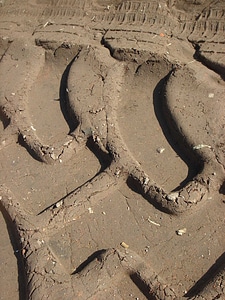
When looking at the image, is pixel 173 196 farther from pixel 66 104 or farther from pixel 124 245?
pixel 66 104

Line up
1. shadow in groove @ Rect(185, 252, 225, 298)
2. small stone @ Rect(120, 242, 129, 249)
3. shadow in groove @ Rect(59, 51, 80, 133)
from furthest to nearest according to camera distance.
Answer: shadow in groove @ Rect(59, 51, 80, 133)
small stone @ Rect(120, 242, 129, 249)
shadow in groove @ Rect(185, 252, 225, 298)

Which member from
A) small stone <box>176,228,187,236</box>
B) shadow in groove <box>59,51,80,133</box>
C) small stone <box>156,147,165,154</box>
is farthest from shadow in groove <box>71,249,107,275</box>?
shadow in groove <box>59,51,80,133</box>

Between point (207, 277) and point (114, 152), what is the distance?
1.63 feet

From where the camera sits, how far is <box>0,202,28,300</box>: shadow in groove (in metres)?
1.10

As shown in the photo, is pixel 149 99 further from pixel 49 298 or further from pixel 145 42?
pixel 49 298

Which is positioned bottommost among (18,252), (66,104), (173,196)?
(18,252)

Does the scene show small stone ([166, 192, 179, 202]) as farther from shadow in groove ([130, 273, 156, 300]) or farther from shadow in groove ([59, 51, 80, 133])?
shadow in groove ([59, 51, 80, 133])

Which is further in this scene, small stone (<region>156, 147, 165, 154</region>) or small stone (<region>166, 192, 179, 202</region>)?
small stone (<region>156, 147, 165, 154</region>)

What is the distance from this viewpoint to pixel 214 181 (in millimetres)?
1184

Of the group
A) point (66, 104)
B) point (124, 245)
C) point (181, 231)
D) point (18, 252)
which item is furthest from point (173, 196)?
point (66, 104)

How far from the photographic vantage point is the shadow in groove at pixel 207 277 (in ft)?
3.36

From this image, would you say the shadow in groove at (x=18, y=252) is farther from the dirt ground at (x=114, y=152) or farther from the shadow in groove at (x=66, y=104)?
the shadow in groove at (x=66, y=104)

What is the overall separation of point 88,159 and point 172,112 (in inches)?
13.4

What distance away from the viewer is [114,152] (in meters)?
1.31
